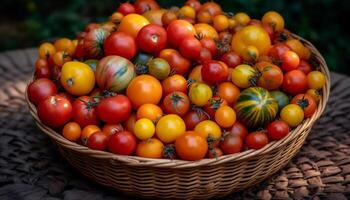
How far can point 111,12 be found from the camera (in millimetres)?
4477

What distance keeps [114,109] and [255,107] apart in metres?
0.50

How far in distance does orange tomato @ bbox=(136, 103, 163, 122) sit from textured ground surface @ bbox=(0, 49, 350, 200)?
0.36m

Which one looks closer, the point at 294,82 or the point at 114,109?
the point at 114,109

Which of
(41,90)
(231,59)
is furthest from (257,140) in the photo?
(41,90)

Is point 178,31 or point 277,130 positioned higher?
point 178,31

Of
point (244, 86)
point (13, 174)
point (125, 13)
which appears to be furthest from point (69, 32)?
point (244, 86)

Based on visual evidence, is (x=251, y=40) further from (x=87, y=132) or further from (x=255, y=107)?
(x=87, y=132)

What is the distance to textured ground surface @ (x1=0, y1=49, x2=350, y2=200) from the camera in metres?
1.95

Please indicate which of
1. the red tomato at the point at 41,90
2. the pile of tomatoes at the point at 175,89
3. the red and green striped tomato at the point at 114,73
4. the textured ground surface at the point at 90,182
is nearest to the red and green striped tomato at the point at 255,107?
the pile of tomatoes at the point at 175,89

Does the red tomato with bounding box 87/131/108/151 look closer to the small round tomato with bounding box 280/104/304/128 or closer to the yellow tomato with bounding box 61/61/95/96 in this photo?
the yellow tomato with bounding box 61/61/95/96

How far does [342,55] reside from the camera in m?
3.71

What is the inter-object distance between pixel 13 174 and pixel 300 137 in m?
1.17

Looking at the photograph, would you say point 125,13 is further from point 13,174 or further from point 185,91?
point 13,174

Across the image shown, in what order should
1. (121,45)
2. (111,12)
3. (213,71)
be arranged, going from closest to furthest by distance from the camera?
(213,71)
(121,45)
(111,12)
